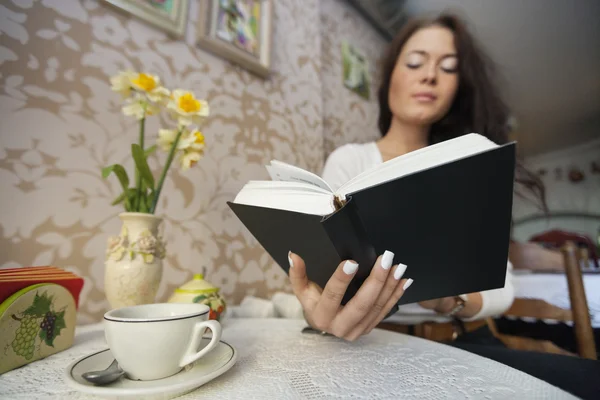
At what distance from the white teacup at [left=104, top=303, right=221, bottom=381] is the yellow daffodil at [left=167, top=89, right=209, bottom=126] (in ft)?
1.14

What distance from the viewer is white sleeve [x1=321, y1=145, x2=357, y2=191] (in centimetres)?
78

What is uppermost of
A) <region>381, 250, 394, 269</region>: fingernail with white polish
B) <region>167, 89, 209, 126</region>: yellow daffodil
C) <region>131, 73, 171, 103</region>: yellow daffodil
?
<region>131, 73, 171, 103</region>: yellow daffodil

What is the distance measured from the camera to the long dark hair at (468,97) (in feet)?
2.71

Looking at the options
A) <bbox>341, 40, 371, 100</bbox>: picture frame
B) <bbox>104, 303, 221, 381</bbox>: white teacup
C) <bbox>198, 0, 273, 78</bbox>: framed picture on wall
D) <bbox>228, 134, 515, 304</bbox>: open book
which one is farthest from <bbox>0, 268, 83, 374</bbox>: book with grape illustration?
<bbox>341, 40, 371, 100</bbox>: picture frame

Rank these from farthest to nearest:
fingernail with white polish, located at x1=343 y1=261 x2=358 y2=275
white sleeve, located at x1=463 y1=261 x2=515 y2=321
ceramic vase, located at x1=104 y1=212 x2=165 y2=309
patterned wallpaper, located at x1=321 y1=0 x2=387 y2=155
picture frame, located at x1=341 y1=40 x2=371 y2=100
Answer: picture frame, located at x1=341 y1=40 x2=371 y2=100
patterned wallpaper, located at x1=321 y1=0 x2=387 y2=155
white sleeve, located at x1=463 y1=261 x2=515 y2=321
ceramic vase, located at x1=104 y1=212 x2=165 y2=309
fingernail with white polish, located at x1=343 y1=261 x2=358 y2=275

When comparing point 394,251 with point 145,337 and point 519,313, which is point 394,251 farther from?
point 519,313

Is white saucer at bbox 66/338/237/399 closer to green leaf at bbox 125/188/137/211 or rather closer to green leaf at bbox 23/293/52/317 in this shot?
green leaf at bbox 23/293/52/317

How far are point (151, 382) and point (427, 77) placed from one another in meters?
0.85

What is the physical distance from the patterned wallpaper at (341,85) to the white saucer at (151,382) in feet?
3.36

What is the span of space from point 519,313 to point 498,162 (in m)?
0.75

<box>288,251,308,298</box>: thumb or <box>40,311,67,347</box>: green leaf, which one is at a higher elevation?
<box>288,251,308,298</box>: thumb

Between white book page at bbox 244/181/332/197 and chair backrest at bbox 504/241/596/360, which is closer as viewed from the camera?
white book page at bbox 244/181/332/197

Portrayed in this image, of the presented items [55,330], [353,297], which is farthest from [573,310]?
[55,330]

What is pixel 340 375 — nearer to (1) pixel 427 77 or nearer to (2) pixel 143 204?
(2) pixel 143 204
